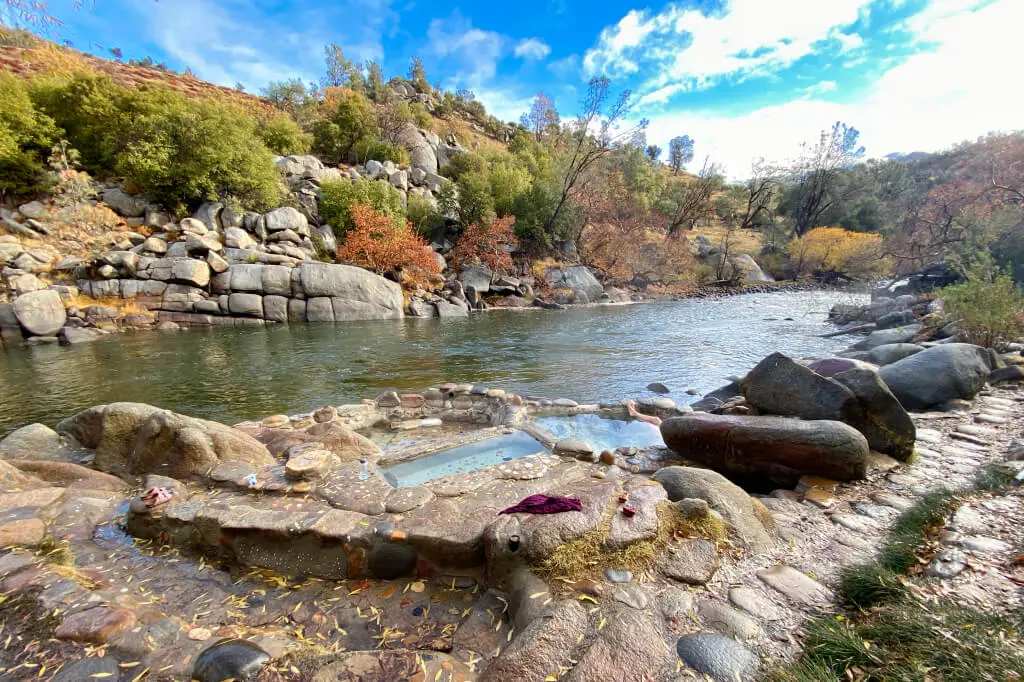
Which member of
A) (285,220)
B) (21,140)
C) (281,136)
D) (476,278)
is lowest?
(476,278)

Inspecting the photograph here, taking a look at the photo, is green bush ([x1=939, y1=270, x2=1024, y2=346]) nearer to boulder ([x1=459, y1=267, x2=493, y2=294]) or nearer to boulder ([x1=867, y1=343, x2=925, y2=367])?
boulder ([x1=867, y1=343, x2=925, y2=367])

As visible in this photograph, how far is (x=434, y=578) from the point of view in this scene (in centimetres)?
243

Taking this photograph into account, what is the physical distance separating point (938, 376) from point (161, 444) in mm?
9112

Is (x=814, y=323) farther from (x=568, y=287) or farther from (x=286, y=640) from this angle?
(x=286, y=640)

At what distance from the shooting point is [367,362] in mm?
9867

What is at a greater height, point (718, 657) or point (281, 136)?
point (281, 136)

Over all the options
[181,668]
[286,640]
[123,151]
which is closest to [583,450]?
[286,640]

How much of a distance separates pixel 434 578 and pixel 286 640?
0.82 metres

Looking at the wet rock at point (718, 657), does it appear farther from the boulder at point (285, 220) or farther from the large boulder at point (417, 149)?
the large boulder at point (417, 149)

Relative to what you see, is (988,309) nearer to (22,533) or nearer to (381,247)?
(22,533)

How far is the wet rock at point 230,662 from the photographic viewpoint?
5.18 ft

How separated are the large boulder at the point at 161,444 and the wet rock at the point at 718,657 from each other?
380 centimetres

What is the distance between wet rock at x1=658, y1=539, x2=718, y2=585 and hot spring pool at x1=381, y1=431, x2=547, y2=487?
2.14m

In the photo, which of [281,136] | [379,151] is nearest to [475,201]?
[379,151]
